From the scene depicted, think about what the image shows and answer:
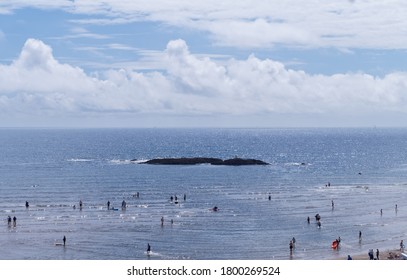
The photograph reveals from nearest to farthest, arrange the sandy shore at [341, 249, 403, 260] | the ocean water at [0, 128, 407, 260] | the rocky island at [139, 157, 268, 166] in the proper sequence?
1. the sandy shore at [341, 249, 403, 260]
2. the ocean water at [0, 128, 407, 260]
3. the rocky island at [139, 157, 268, 166]

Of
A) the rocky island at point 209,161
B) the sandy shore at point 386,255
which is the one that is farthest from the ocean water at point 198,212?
the rocky island at point 209,161

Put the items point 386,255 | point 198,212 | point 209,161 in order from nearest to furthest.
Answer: point 386,255 < point 198,212 < point 209,161

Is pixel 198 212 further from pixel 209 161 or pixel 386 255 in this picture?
pixel 209 161

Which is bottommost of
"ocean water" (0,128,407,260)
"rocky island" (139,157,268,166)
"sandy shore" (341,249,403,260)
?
"sandy shore" (341,249,403,260)

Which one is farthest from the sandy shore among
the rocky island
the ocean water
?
the rocky island

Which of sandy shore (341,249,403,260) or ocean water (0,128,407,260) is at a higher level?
ocean water (0,128,407,260)

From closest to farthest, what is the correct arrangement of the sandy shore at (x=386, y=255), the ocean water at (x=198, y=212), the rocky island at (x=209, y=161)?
the sandy shore at (x=386, y=255) < the ocean water at (x=198, y=212) < the rocky island at (x=209, y=161)

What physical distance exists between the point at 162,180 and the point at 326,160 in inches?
2515

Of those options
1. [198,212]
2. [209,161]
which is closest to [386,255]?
[198,212]

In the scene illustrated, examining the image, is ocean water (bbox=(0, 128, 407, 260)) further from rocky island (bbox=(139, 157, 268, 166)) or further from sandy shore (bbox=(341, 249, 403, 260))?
rocky island (bbox=(139, 157, 268, 166))

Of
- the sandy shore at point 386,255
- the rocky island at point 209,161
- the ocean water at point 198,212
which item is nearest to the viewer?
the sandy shore at point 386,255

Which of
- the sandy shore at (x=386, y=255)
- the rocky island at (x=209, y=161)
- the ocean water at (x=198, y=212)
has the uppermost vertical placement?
the rocky island at (x=209, y=161)

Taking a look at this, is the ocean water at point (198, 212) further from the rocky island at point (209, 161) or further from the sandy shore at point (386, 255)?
the rocky island at point (209, 161)
